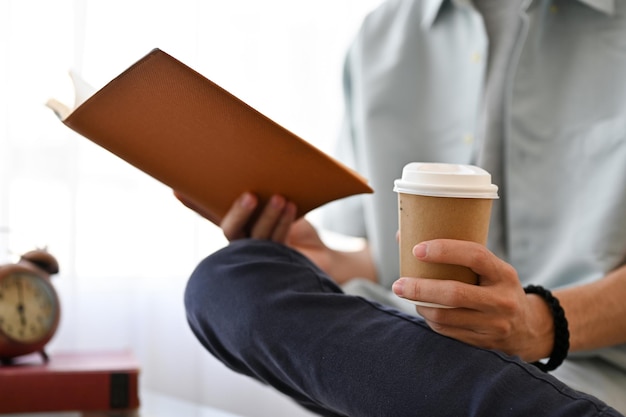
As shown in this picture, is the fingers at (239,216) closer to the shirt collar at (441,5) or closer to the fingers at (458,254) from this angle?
the fingers at (458,254)

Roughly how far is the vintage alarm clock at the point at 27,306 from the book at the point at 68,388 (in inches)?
1.4

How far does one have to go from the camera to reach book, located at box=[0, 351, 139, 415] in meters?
1.23

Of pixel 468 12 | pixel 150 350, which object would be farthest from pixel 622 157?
pixel 150 350

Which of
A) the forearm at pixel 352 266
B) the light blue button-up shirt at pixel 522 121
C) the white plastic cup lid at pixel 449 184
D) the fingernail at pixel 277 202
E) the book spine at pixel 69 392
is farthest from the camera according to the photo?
the forearm at pixel 352 266

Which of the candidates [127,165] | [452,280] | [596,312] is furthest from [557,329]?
[127,165]

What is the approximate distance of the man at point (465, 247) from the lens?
0.80 meters

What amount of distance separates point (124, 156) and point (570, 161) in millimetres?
607

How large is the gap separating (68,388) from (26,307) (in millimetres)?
145

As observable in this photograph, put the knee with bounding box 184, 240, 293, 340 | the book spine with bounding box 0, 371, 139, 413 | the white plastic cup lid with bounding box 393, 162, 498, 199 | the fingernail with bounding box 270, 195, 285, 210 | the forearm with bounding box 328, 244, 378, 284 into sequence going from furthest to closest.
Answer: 1. the forearm with bounding box 328, 244, 378, 284
2. the book spine with bounding box 0, 371, 139, 413
3. the fingernail with bounding box 270, 195, 285, 210
4. the knee with bounding box 184, 240, 293, 340
5. the white plastic cup lid with bounding box 393, 162, 498, 199

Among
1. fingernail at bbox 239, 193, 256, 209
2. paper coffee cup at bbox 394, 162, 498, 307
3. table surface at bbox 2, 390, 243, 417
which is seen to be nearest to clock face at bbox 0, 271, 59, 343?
table surface at bbox 2, 390, 243, 417

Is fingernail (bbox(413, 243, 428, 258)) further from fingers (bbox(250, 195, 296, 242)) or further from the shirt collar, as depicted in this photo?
the shirt collar

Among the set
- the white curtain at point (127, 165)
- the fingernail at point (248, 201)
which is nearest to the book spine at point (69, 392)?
the white curtain at point (127, 165)

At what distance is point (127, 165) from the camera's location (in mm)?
1626

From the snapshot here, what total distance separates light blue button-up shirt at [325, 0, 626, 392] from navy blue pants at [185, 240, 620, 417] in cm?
32
